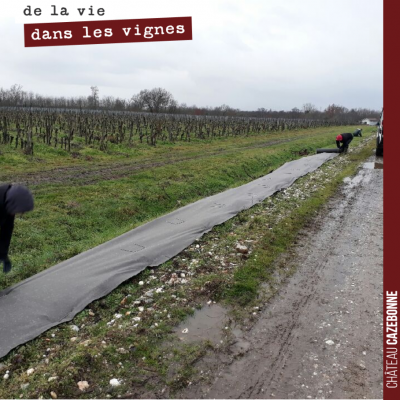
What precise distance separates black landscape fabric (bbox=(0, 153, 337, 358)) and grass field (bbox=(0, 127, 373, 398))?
0.51ft

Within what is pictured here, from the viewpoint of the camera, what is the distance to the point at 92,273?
4980mm

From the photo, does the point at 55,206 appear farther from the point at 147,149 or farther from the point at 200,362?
the point at 147,149

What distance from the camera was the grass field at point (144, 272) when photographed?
11.0 ft

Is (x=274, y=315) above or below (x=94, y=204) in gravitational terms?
below

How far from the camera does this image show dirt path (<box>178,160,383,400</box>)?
3209 mm

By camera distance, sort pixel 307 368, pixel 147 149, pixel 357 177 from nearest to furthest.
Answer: pixel 307 368 → pixel 357 177 → pixel 147 149

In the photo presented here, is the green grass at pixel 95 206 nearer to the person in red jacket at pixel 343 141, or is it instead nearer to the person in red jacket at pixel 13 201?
the person in red jacket at pixel 13 201

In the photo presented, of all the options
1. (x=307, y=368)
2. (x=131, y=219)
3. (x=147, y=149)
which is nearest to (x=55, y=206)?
(x=131, y=219)

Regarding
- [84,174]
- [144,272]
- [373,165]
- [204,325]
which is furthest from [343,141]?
[204,325]

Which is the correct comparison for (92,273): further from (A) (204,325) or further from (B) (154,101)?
(B) (154,101)

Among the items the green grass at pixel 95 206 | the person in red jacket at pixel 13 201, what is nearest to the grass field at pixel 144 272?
the green grass at pixel 95 206

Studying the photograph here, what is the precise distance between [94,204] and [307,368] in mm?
6960

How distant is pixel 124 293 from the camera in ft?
15.5

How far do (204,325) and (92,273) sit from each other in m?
1.90
